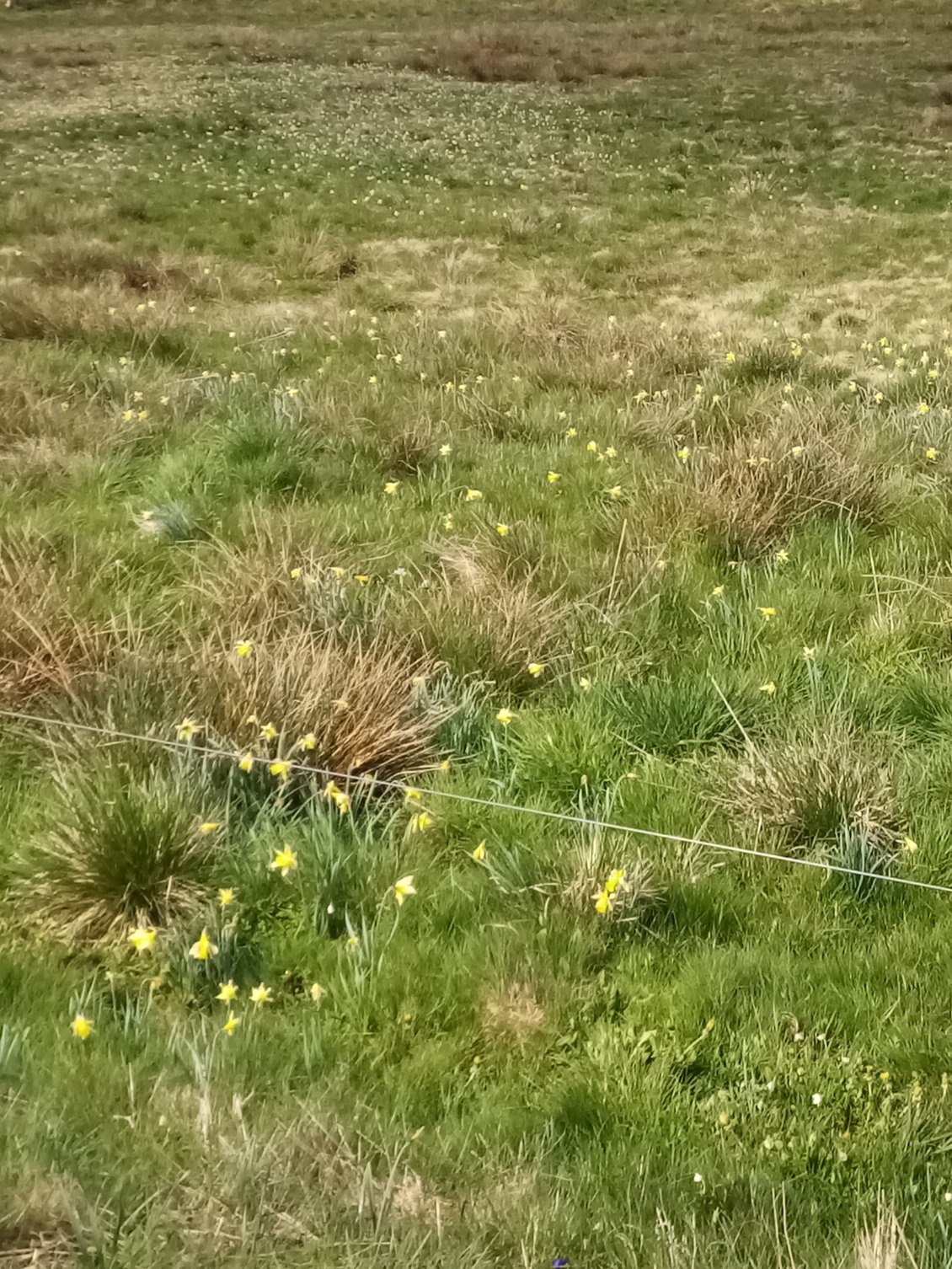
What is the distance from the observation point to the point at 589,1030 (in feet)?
8.86

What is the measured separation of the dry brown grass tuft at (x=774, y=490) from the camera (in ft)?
17.0

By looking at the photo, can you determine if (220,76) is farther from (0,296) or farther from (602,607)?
(602,607)

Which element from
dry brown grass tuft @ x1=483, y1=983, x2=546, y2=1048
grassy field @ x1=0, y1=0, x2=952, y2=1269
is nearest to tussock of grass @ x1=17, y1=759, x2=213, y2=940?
grassy field @ x1=0, y1=0, x2=952, y2=1269

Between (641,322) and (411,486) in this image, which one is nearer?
(411,486)

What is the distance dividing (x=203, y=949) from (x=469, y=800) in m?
0.97

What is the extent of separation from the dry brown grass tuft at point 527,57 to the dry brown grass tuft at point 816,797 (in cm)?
3156

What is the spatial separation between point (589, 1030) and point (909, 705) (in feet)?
6.42

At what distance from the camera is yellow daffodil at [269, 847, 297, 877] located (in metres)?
2.87

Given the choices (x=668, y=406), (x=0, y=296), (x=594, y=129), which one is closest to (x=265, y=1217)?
(x=668, y=406)

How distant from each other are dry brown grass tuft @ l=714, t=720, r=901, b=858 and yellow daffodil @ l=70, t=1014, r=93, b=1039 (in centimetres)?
191

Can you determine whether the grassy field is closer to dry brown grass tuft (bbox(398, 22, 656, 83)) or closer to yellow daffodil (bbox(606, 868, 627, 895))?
yellow daffodil (bbox(606, 868, 627, 895))

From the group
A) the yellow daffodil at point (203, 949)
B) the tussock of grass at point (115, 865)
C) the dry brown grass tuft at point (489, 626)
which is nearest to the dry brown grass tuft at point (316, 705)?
the dry brown grass tuft at point (489, 626)

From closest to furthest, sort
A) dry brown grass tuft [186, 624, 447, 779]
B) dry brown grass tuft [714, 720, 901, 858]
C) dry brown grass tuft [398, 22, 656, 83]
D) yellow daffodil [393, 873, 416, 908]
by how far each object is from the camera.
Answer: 1. yellow daffodil [393, 873, 416, 908]
2. dry brown grass tuft [714, 720, 901, 858]
3. dry brown grass tuft [186, 624, 447, 779]
4. dry brown grass tuft [398, 22, 656, 83]

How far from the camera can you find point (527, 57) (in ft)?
110
